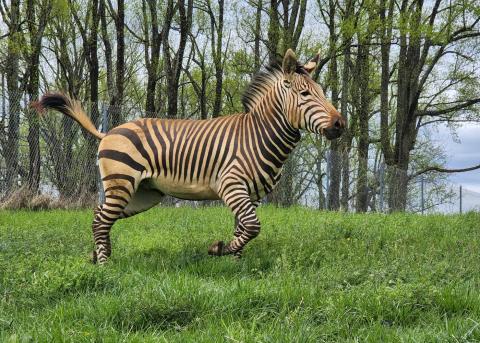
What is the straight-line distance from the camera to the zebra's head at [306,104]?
5391 mm

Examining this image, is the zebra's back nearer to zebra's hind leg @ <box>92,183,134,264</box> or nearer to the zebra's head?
zebra's hind leg @ <box>92,183,134,264</box>

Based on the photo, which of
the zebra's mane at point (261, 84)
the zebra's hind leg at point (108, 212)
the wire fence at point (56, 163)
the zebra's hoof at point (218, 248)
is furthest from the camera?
the wire fence at point (56, 163)

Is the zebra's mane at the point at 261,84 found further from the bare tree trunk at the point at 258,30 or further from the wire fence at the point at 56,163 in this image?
the bare tree trunk at the point at 258,30

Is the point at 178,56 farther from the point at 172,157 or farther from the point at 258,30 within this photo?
A: the point at 172,157

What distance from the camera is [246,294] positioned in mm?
3756

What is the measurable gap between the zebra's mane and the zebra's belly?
1.20 meters

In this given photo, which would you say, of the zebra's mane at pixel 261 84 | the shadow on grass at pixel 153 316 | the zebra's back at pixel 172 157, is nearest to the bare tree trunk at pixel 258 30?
the zebra's mane at pixel 261 84

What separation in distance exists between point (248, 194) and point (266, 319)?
2301 millimetres

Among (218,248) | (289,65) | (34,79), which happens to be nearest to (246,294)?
(218,248)

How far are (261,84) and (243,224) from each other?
189 cm

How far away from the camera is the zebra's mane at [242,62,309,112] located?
20.1 feet

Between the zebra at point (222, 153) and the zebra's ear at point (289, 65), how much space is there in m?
0.01

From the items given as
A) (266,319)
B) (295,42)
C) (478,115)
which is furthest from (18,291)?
(478,115)

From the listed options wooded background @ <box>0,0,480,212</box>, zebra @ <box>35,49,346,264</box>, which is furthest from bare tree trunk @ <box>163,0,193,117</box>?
zebra @ <box>35,49,346,264</box>
